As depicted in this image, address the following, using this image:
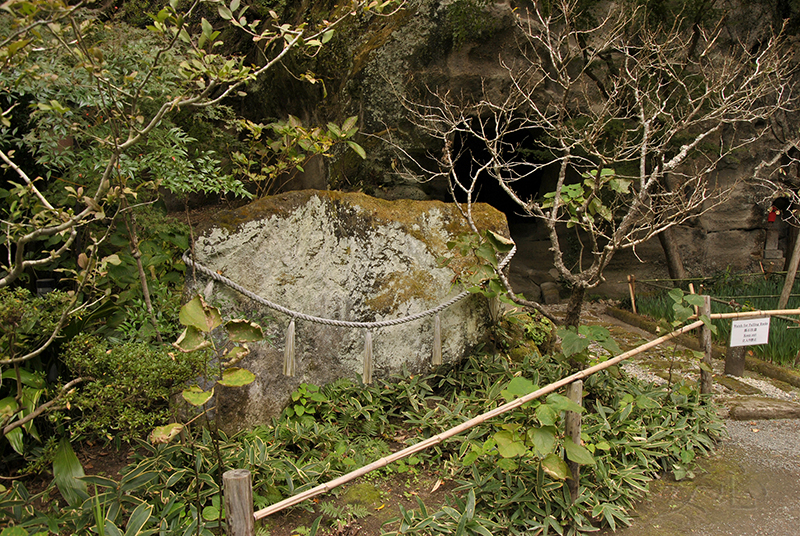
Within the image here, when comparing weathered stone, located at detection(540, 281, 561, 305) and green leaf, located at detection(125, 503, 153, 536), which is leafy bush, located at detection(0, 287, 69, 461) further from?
weathered stone, located at detection(540, 281, 561, 305)

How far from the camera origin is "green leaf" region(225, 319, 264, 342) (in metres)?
2.17

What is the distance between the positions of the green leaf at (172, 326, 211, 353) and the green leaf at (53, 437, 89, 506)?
113 centimetres

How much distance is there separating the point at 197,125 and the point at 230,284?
2303 mm

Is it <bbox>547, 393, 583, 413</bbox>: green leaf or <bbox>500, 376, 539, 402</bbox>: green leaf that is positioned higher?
<bbox>500, 376, 539, 402</bbox>: green leaf

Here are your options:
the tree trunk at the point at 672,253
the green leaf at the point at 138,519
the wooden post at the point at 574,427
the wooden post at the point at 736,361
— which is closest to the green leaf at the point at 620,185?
the wooden post at the point at 574,427

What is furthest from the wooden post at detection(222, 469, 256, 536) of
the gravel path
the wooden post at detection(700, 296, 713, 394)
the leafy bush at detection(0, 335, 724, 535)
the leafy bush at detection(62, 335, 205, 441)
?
the wooden post at detection(700, 296, 713, 394)

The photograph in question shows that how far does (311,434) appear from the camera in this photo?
3209 millimetres

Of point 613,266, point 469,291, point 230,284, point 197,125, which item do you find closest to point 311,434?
point 230,284

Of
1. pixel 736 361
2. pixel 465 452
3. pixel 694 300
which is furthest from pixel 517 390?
pixel 736 361

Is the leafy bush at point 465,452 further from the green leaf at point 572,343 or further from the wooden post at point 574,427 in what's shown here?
the green leaf at point 572,343

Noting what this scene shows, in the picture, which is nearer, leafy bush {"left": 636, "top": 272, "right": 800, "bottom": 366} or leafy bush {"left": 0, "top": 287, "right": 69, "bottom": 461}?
leafy bush {"left": 0, "top": 287, "right": 69, "bottom": 461}

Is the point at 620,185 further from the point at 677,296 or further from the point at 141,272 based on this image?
the point at 141,272

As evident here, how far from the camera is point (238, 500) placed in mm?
1884

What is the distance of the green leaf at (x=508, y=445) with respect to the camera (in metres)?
2.51
